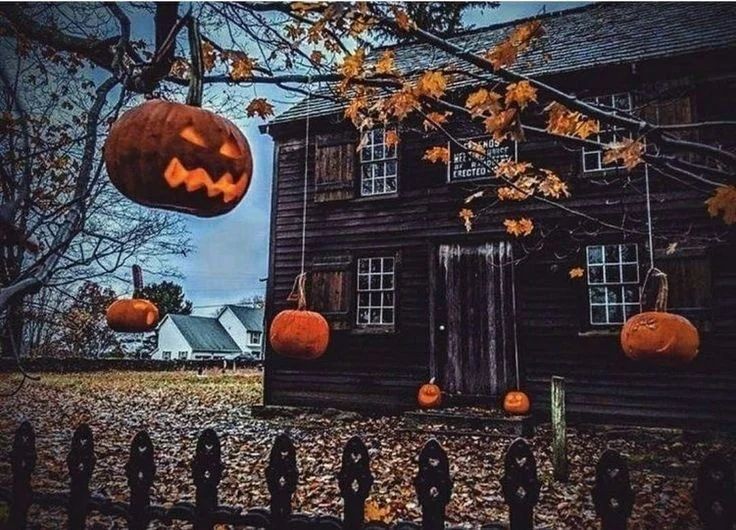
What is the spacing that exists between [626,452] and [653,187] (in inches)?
174

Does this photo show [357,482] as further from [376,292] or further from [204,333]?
[204,333]

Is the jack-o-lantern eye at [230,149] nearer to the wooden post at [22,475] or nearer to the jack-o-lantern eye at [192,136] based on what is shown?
the jack-o-lantern eye at [192,136]

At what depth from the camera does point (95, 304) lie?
28.7ft

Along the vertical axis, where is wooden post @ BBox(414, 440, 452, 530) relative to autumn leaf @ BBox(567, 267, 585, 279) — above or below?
below

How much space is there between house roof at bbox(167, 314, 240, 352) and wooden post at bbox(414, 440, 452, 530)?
52391 mm

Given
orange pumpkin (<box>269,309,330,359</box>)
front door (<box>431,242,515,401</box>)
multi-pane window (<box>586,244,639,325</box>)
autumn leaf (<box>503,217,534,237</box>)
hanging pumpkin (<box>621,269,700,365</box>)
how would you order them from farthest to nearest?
front door (<box>431,242,515,401</box>) < multi-pane window (<box>586,244,639,325</box>) < autumn leaf (<box>503,217,534,237</box>) < orange pumpkin (<box>269,309,330,359</box>) < hanging pumpkin (<box>621,269,700,365</box>)

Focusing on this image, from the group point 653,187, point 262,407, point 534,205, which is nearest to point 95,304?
point 262,407

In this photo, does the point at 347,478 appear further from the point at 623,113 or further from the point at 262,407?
the point at 262,407

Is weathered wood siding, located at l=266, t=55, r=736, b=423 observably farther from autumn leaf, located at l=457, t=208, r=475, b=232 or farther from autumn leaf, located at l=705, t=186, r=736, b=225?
autumn leaf, located at l=705, t=186, r=736, b=225

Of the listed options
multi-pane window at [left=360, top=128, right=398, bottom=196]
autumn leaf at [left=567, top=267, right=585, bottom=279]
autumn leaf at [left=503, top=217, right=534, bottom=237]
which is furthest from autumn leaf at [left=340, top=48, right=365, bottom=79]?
multi-pane window at [left=360, top=128, right=398, bottom=196]

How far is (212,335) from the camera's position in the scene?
5547 cm

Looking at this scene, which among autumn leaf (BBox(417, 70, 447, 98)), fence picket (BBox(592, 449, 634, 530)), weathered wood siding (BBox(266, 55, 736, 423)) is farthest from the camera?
weathered wood siding (BBox(266, 55, 736, 423))

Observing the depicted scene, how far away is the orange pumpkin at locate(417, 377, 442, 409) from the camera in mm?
9086

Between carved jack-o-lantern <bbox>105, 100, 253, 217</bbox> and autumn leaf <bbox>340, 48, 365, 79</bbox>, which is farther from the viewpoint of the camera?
autumn leaf <bbox>340, 48, 365, 79</bbox>
